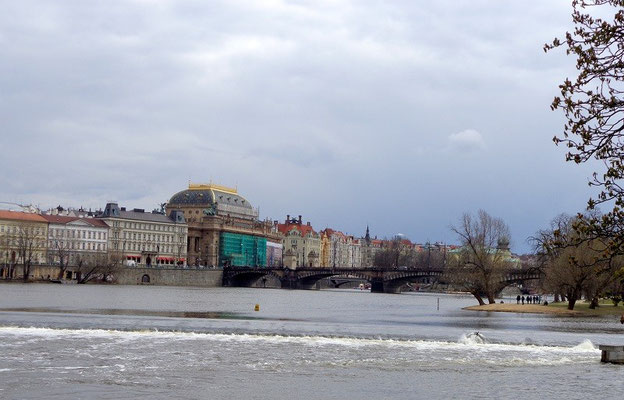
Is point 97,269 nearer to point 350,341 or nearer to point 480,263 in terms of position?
point 480,263

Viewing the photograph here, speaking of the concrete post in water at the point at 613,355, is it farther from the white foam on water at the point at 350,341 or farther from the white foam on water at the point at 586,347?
the white foam on water at the point at 586,347

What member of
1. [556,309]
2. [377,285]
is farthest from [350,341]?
[377,285]

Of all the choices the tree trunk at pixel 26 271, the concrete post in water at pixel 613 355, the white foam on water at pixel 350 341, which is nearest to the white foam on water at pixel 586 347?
the white foam on water at pixel 350 341

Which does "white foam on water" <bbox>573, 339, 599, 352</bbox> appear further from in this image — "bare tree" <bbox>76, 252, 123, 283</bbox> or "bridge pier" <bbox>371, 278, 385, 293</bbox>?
"bridge pier" <bbox>371, 278, 385, 293</bbox>

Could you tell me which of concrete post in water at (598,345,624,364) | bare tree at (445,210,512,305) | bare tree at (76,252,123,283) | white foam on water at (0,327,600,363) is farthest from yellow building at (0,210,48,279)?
concrete post in water at (598,345,624,364)

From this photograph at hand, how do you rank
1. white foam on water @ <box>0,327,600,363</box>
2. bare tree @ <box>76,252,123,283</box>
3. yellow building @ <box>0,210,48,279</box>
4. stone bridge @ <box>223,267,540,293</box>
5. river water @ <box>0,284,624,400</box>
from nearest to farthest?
river water @ <box>0,284,624,400</box> < white foam on water @ <box>0,327,600,363</box> < stone bridge @ <box>223,267,540,293</box> < yellow building @ <box>0,210,48,279</box> < bare tree @ <box>76,252,123,283</box>

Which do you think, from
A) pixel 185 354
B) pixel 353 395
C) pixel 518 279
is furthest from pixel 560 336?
pixel 518 279

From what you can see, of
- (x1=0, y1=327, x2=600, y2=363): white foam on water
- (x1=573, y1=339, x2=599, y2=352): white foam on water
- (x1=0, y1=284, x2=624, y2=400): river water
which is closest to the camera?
(x1=0, y1=284, x2=624, y2=400): river water

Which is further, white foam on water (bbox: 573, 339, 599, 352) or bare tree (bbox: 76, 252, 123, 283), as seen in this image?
bare tree (bbox: 76, 252, 123, 283)

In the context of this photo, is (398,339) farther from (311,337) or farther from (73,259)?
(73,259)

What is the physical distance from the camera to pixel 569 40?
1545cm

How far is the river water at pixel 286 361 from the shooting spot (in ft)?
93.6

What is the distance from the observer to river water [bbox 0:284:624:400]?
28.5m

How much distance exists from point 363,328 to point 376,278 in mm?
126128
